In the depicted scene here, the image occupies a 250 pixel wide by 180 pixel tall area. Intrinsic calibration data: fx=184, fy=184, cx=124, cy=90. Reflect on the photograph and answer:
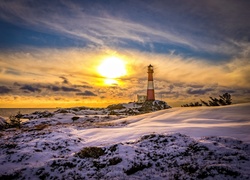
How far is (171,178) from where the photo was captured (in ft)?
21.4

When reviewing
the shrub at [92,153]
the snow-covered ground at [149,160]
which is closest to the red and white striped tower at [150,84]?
the snow-covered ground at [149,160]

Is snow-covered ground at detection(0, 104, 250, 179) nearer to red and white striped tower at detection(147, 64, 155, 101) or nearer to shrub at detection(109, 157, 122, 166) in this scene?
shrub at detection(109, 157, 122, 166)

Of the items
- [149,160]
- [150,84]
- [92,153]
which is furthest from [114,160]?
[150,84]

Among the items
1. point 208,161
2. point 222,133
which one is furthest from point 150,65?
point 208,161

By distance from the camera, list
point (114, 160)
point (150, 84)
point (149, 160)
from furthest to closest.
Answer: point (150, 84) → point (114, 160) → point (149, 160)

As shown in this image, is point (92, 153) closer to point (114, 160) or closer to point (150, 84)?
point (114, 160)

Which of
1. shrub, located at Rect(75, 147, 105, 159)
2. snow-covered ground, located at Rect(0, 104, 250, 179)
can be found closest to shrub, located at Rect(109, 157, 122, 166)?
snow-covered ground, located at Rect(0, 104, 250, 179)

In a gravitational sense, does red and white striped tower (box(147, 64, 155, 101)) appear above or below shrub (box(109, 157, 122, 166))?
above

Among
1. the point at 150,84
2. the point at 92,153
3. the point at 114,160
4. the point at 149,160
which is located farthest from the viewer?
the point at 150,84

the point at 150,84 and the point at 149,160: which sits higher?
the point at 150,84

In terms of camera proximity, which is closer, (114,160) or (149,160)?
(149,160)

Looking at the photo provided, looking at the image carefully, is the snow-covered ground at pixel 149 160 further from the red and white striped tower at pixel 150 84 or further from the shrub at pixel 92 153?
the red and white striped tower at pixel 150 84

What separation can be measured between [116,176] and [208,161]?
12.1 ft

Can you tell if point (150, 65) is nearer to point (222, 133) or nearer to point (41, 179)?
point (222, 133)
